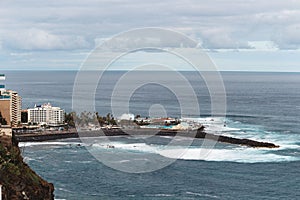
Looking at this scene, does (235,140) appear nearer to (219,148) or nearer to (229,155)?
(219,148)

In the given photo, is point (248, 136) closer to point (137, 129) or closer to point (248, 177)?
point (137, 129)

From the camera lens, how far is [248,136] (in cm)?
7300

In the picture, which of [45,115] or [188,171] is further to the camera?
[45,115]

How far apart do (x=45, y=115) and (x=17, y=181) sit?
52440 mm

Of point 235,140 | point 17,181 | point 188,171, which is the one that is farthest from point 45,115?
point 17,181

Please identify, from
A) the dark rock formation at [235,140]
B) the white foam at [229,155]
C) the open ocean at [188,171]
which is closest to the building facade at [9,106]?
the open ocean at [188,171]

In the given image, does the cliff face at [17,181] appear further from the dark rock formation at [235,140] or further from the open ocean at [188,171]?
the dark rock formation at [235,140]

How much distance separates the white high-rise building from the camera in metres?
87.4

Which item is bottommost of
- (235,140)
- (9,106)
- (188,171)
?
(188,171)

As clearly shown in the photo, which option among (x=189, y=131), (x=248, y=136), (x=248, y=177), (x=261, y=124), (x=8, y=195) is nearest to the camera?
(x=8, y=195)

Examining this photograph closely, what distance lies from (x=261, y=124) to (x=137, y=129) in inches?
821

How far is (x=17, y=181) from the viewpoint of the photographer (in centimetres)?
3625

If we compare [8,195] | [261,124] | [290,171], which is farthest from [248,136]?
[8,195]

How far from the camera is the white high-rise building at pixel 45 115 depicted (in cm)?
8738
